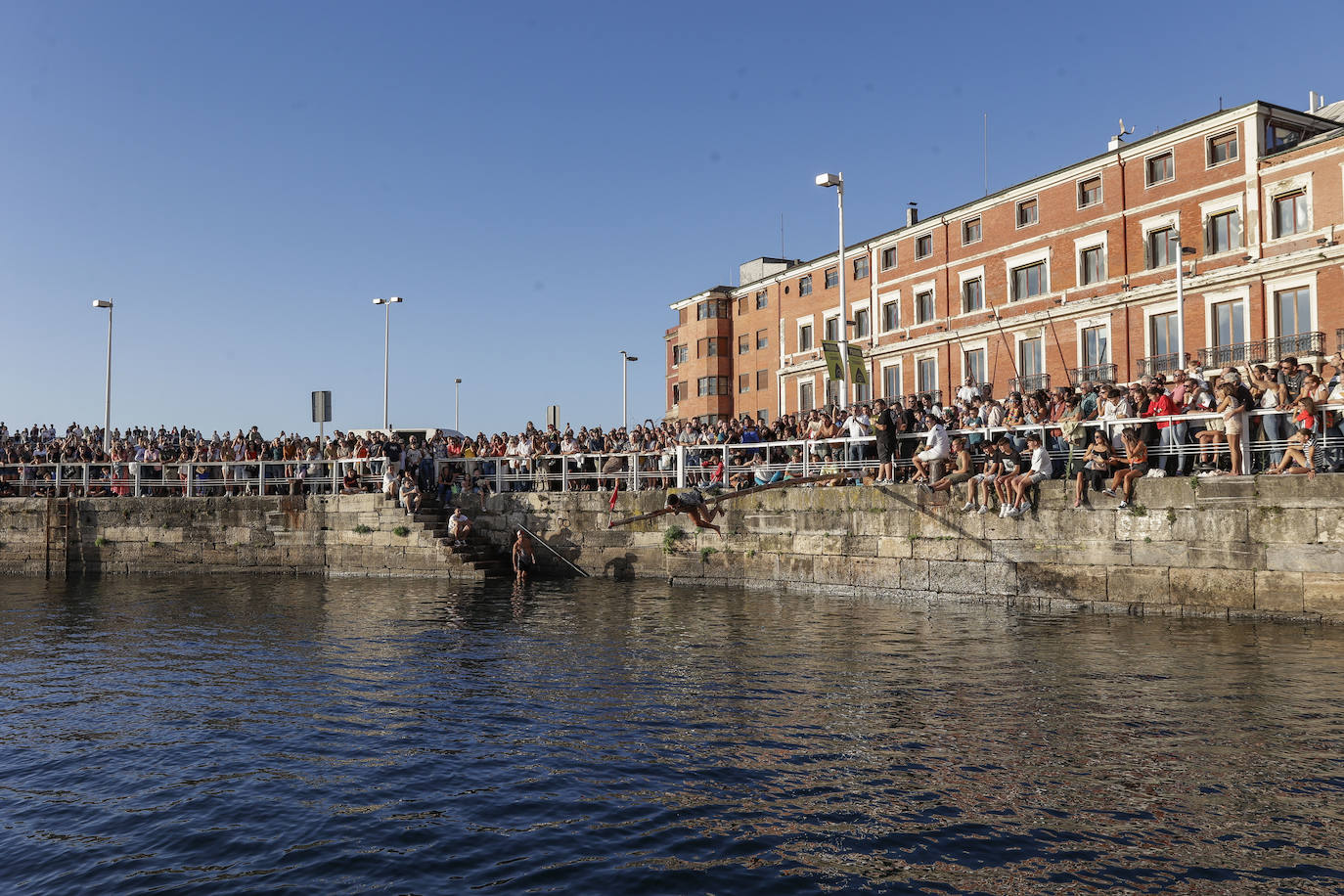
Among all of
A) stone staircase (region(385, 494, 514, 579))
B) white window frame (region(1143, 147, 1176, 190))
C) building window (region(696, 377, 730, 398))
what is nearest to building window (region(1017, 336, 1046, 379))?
white window frame (region(1143, 147, 1176, 190))

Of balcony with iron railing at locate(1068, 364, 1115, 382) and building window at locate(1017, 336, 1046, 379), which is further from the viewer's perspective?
building window at locate(1017, 336, 1046, 379)

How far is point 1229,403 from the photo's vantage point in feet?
46.7

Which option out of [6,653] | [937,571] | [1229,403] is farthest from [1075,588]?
[6,653]

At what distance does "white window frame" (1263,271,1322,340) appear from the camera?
30.3m

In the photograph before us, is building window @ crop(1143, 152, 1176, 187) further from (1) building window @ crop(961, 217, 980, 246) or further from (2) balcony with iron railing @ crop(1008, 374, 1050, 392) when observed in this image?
(1) building window @ crop(961, 217, 980, 246)

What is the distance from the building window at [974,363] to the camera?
42219mm

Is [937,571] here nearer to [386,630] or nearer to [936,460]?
[936,460]

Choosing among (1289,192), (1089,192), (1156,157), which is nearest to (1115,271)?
(1089,192)

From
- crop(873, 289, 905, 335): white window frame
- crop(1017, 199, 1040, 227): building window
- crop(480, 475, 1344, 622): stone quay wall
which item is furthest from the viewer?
crop(873, 289, 905, 335): white window frame

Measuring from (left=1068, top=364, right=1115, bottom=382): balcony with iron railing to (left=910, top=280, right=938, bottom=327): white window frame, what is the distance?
8176mm

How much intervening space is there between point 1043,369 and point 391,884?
37551 millimetres

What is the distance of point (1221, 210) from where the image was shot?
108 ft

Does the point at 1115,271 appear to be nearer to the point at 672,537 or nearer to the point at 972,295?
the point at 972,295

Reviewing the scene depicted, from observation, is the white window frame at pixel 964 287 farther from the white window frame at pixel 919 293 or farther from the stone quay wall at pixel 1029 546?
the stone quay wall at pixel 1029 546
